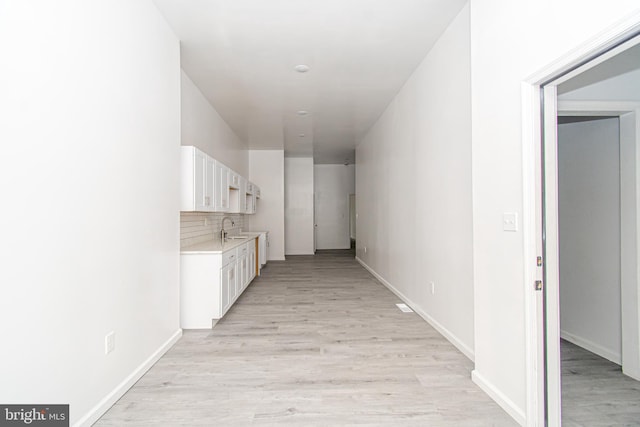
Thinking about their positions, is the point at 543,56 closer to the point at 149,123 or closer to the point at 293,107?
the point at 149,123

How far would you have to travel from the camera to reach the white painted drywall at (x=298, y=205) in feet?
31.8

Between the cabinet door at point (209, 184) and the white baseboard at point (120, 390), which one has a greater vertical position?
the cabinet door at point (209, 184)

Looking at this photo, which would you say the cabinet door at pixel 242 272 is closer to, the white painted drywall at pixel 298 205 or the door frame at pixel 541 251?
the door frame at pixel 541 251

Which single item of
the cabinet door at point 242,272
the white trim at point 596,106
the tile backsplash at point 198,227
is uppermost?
the white trim at point 596,106

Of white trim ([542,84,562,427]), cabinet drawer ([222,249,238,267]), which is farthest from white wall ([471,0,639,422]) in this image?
cabinet drawer ([222,249,238,267])

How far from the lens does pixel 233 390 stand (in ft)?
7.41

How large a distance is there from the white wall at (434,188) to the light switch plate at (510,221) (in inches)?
27.6

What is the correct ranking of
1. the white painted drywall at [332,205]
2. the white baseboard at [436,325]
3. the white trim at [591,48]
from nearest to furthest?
the white trim at [591,48] → the white baseboard at [436,325] → the white painted drywall at [332,205]

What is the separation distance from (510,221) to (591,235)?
1659 millimetres

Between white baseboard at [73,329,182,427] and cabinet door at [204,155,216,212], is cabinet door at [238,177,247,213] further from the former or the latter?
white baseboard at [73,329,182,427]

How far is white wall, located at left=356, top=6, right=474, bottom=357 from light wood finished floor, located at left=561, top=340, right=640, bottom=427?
0.73 meters

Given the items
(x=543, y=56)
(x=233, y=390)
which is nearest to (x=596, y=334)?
(x=543, y=56)

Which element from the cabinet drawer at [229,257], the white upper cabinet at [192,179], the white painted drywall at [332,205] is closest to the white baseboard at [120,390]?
the cabinet drawer at [229,257]

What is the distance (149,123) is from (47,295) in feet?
5.06
